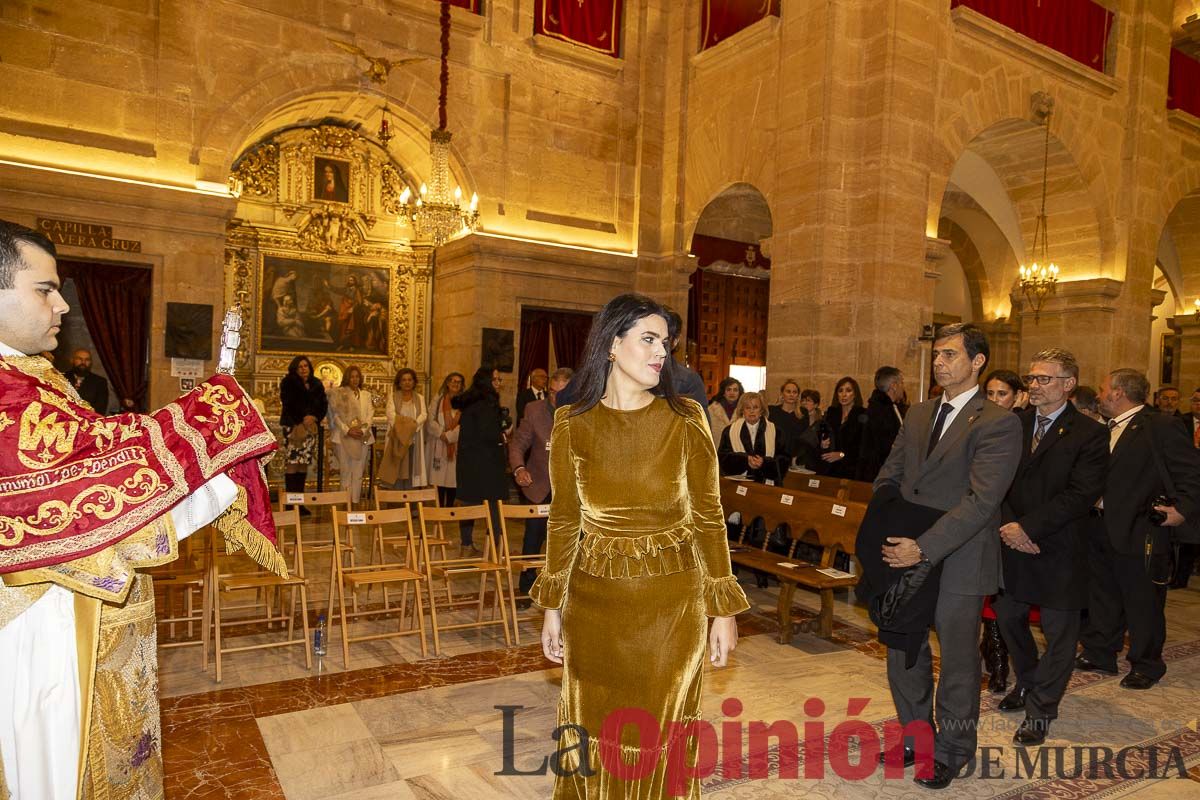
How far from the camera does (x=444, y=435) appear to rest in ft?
29.6

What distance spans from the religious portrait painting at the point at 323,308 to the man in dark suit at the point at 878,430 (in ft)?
28.6

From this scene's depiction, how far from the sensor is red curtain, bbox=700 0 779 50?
10295mm

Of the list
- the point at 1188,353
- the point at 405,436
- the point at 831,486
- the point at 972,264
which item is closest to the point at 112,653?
the point at 831,486

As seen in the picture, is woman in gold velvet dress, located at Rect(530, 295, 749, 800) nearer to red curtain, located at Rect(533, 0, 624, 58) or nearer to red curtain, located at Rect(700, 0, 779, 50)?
red curtain, located at Rect(700, 0, 779, 50)

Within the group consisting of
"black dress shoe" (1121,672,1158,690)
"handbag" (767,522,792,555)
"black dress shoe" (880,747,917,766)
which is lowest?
"black dress shoe" (1121,672,1158,690)

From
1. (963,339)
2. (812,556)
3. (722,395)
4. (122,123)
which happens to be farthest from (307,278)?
(963,339)

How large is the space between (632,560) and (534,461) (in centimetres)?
397

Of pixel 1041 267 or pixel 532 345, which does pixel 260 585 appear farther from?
pixel 1041 267

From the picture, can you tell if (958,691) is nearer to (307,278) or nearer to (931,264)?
(931,264)

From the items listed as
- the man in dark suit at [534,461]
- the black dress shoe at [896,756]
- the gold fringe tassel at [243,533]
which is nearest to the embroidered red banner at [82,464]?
the gold fringe tassel at [243,533]

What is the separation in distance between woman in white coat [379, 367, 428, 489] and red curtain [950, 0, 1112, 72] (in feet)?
27.5

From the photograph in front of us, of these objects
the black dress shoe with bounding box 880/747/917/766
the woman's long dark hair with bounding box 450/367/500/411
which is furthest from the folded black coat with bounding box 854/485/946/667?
the woman's long dark hair with bounding box 450/367/500/411

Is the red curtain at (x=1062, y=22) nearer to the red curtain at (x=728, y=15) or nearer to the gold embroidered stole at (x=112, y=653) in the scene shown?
the red curtain at (x=728, y=15)

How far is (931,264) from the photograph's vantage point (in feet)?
31.3
